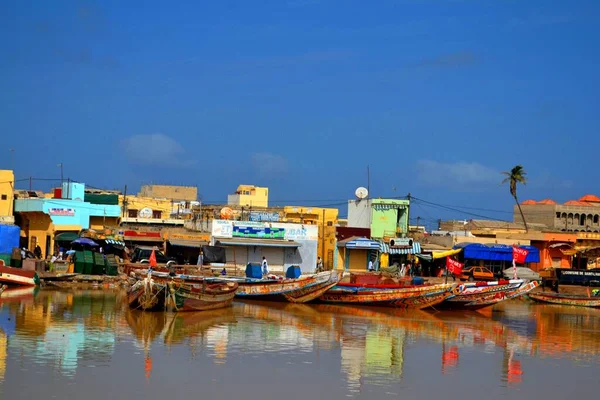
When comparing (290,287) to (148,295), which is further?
(290,287)

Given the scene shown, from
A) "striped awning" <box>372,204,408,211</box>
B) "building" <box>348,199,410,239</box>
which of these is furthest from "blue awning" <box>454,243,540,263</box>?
"striped awning" <box>372,204,408,211</box>

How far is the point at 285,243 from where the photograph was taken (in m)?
42.1

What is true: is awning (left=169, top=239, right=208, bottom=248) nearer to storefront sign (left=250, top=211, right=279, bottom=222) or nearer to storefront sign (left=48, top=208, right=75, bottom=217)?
storefront sign (left=250, top=211, right=279, bottom=222)

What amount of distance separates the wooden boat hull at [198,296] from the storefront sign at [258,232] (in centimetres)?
1156

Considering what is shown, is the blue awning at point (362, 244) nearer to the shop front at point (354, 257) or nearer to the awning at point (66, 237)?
the shop front at point (354, 257)

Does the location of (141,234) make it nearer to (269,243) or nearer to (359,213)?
(269,243)

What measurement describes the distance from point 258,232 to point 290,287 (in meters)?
9.39

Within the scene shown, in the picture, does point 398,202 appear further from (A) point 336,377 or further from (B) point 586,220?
(A) point 336,377

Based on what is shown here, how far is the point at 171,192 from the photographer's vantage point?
68.4 meters

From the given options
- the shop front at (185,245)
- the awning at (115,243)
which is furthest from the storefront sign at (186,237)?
Result: the awning at (115,243)

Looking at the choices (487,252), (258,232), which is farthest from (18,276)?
(487,252)

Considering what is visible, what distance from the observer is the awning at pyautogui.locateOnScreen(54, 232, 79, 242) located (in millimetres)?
41062

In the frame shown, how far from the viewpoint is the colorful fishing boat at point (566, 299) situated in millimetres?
38812

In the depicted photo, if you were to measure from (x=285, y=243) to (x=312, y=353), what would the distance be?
2020 centimetres
